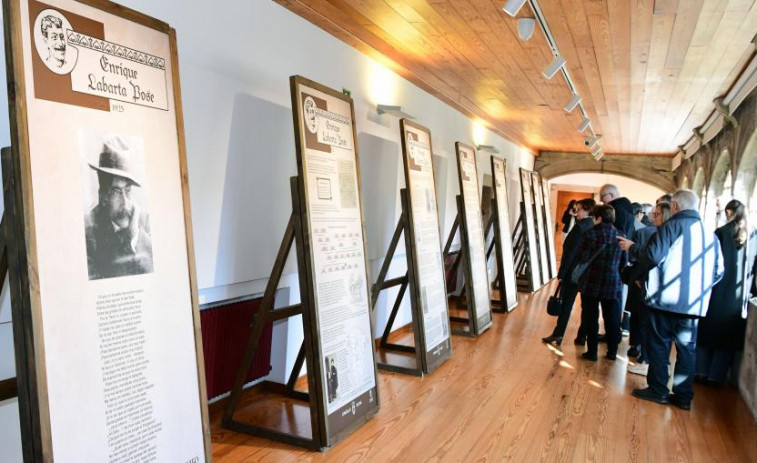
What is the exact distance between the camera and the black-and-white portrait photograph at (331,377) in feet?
11.3

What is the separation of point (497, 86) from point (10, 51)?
6.01 metres

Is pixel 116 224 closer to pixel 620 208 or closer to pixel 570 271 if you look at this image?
pixel 570 271

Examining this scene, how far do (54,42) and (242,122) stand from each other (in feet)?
6.11

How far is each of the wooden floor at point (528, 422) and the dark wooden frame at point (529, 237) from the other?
177 inches

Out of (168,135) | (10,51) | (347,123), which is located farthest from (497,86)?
(10,51)

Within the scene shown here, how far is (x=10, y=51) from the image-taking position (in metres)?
1.90

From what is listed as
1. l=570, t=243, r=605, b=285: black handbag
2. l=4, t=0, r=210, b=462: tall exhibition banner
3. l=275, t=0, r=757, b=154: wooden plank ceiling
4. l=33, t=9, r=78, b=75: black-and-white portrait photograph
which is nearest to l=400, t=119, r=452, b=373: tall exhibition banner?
l=275, t=0, r=757, b=154: wooden plank ceiling

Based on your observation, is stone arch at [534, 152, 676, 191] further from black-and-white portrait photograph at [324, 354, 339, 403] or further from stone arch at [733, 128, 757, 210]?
black-and-white portrait photograph at [324, 354, 339, 403]

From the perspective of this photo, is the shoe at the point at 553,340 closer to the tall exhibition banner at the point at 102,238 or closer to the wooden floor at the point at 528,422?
the wooden floor at the point at 528,422

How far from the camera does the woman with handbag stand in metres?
5.29

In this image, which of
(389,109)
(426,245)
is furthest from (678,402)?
(389,109)

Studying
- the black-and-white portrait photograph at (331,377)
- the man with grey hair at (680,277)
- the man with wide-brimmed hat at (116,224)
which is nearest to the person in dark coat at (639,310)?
the man with grey hair at (680,277)

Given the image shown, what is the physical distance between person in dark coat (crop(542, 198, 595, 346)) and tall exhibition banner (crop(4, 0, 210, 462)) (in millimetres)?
4296

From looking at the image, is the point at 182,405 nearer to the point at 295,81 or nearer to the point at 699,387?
the point at 295,81
